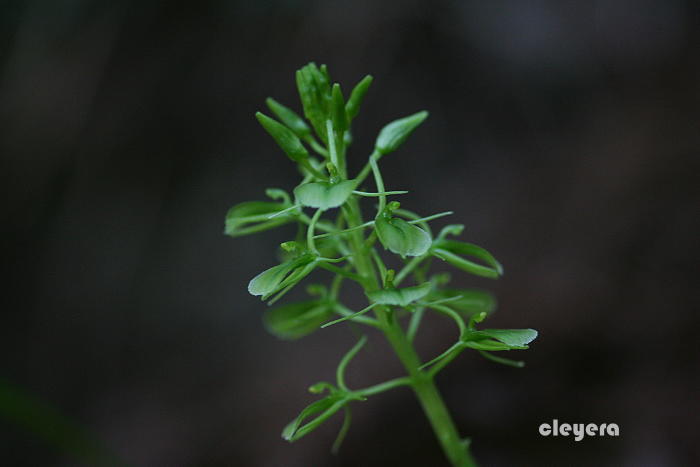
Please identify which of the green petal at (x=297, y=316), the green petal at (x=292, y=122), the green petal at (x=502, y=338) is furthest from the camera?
the green petal at (x=297, y=316)

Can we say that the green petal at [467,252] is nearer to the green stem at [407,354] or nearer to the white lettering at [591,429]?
the green stem at [407,354]

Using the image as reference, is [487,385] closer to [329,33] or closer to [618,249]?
[618,249]

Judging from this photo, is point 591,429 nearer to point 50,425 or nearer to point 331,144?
point 331,144

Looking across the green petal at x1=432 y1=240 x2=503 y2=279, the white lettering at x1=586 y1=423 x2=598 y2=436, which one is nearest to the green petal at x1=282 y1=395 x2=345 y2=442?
the green petal at x1=432 y1=240 x2=503 y2=279

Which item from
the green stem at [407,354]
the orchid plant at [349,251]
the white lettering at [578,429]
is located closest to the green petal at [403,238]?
the orchid plant at [349,251]

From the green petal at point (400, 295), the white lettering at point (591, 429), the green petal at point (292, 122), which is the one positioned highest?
the green petal at point (292, 122)

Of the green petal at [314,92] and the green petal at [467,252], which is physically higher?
the green petal at [314,92]

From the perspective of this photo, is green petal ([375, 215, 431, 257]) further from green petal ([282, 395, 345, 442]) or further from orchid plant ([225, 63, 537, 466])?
green petal ([282, 395, 345, 442])
